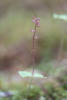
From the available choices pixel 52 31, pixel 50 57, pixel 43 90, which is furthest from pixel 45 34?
pixel 43 90

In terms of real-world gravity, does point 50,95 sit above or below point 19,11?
below

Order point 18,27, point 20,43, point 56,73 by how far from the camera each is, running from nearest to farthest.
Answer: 1. point 56,73
2. point 20,43
3. point 18,27

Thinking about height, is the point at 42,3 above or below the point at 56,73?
above

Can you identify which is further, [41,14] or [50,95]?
[41,14]

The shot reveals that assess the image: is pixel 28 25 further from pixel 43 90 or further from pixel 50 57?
pixel 43 90

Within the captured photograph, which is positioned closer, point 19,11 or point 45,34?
point 45,34

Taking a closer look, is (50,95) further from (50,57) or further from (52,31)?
(52,31)

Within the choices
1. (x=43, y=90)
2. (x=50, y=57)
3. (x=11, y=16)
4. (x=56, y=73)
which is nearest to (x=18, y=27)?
(x=11, y=16)

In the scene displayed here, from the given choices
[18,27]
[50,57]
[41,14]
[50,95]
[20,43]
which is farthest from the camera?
[41,14]

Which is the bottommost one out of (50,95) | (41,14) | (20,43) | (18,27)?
(50,95)
